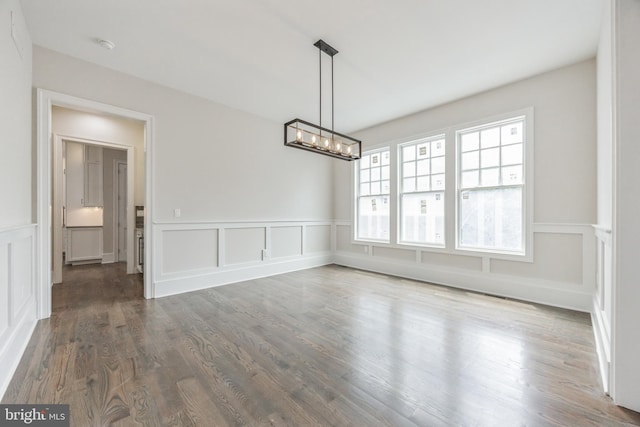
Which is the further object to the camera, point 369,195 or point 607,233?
point 369,195

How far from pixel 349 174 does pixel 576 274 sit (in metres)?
3.96

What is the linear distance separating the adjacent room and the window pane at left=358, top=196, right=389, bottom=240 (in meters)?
0.05

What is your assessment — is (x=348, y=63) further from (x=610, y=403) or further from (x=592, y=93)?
(x=610, y=403)

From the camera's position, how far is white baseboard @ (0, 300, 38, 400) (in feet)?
5.63

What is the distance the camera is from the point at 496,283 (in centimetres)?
374

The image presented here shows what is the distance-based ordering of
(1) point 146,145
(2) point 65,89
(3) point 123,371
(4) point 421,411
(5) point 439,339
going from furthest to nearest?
(1) point 146,145
(2) point 65,89
(5) point 439,339
(3) point 123,371
(4) point 421,411

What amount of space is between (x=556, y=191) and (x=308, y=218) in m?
4.03

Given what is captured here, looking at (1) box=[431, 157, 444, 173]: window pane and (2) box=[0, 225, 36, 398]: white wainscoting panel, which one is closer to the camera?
(2) box=[0, 225, 36, 398]: white wainscoting panel

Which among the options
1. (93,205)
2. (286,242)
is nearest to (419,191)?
(286,242)

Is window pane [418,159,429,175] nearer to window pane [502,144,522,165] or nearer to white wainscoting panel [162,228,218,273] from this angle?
window pane [502,144,522,165]

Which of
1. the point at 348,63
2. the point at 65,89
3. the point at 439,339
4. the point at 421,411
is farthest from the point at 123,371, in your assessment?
the point at 348,63

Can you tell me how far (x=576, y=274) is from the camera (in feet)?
10.4

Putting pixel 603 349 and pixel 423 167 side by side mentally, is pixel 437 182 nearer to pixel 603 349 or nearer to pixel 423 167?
pixel 423 167

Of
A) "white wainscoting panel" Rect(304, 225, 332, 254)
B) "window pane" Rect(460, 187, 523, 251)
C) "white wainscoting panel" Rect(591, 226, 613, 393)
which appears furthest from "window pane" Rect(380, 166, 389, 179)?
"white wainscoting panel" Rect(591, 226, 613, 393)
